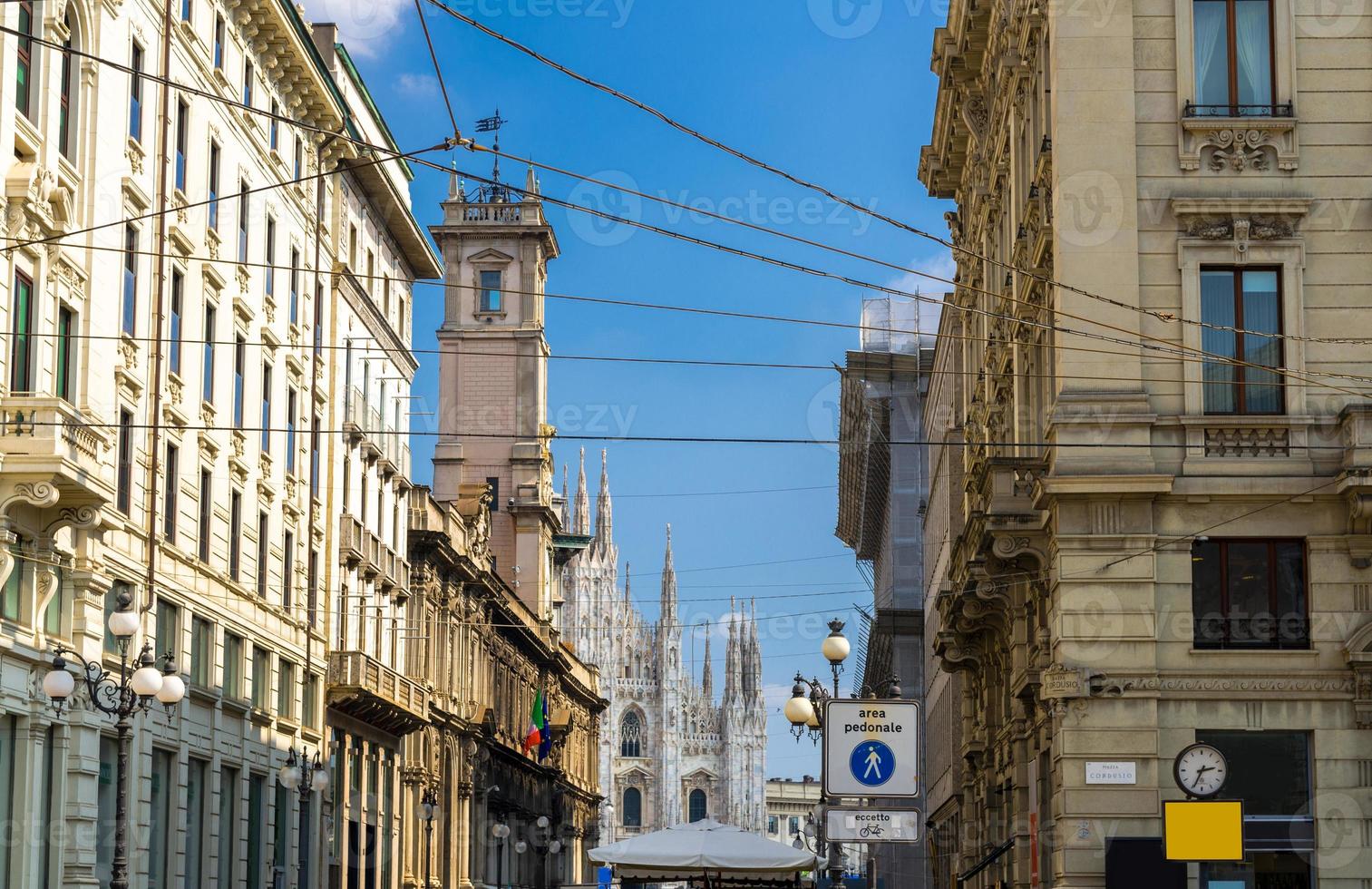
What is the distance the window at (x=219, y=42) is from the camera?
43312 mm

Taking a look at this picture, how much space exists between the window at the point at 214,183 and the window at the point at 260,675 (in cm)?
966

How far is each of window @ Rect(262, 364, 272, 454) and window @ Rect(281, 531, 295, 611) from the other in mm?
2828

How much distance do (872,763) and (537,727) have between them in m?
72.6

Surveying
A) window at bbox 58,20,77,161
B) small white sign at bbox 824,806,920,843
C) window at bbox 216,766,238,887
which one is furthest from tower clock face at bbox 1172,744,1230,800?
Answer: window at bbox 216,766,238,887

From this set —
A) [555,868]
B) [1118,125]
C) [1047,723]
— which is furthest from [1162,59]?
[555,868]

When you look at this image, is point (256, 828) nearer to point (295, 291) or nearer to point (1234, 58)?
point (295, 291)

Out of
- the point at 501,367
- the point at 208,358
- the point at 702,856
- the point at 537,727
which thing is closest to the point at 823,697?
the point at 702,856

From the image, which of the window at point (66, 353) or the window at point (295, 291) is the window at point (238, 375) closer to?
the window at point (295, 291)

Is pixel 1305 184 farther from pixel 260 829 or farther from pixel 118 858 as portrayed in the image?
pixel 260 829

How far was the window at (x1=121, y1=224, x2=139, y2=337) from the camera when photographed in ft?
119

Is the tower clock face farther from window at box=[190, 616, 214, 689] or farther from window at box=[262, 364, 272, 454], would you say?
window at box=[262, 364, 272, 454]

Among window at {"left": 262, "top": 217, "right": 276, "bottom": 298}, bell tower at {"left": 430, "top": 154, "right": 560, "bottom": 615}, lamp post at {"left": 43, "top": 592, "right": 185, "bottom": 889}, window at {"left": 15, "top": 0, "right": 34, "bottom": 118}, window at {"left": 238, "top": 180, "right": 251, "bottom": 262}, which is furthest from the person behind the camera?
bell tower at {"left": 430, "top": 154, "right": 560, "bottom": 615}

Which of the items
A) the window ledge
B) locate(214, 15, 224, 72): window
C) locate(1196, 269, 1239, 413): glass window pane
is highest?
locate(214, 15, 224, 72): window

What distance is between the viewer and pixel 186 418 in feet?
133
